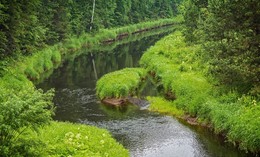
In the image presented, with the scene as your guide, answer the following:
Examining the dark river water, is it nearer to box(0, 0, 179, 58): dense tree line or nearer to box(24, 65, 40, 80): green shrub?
box(24, 65, 40, 80): green shrub

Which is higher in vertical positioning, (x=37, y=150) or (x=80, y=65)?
(x=37, y=150)

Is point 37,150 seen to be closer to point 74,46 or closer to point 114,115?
point 114,115

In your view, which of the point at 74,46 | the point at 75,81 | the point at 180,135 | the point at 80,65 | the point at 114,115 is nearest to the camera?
the point at 180,135

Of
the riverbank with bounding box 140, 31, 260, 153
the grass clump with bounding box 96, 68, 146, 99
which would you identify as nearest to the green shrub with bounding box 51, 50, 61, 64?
the riverbank with bounding box 140, 31, 260, 153

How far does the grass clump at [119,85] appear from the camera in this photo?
32750 mm

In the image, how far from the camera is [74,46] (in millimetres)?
65312

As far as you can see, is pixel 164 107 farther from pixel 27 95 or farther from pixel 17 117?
pixel 17 117

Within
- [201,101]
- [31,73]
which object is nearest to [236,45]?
[201,101]

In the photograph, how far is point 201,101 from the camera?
88.2 feet

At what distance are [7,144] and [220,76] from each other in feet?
53.0

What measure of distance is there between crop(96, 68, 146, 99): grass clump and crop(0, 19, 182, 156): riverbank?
14.6 ft

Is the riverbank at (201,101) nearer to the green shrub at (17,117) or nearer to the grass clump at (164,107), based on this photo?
the grass clump at (164,107)

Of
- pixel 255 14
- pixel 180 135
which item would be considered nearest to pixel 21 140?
pixel 180 135

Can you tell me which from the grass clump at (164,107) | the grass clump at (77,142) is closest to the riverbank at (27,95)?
the grass clump at (77,142)
